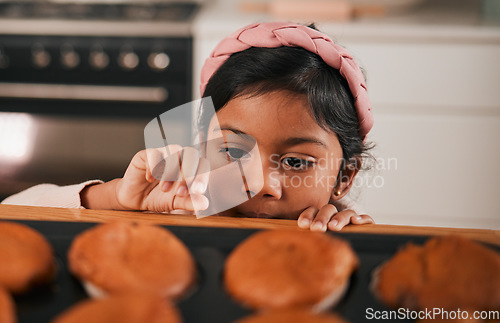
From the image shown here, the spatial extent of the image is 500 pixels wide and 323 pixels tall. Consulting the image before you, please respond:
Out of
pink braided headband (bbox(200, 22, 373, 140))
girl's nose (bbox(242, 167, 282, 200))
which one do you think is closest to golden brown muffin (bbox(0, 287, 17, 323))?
girl's nose (bbox(242, 167, 282, 200))

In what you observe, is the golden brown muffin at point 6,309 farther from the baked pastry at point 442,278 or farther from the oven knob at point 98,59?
the oven knob at point 98,59

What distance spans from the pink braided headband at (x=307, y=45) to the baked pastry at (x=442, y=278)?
2.17 ft

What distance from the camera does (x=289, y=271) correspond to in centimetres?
33

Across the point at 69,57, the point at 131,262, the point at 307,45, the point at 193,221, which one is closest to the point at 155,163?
the point at 193,221

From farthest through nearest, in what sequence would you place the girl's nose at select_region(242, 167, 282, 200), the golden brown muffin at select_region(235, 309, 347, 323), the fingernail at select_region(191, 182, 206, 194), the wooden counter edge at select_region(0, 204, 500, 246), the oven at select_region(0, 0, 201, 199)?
the oven at select_region(0, 0, 201, 199)
the girl's nose at select_region(242, 167, 282, 200)
the fingernail at select_region(191, 182, 206, 194)
the wooden counter edge at select_region(0, 204, 500, 246)
the golden brown muffin at select_region(235, 309, 347, 323)

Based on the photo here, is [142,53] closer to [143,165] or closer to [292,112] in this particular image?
[292,112]

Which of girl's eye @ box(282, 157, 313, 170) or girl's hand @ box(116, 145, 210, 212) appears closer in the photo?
girl's hand @ box(116, 145, 210, 212)

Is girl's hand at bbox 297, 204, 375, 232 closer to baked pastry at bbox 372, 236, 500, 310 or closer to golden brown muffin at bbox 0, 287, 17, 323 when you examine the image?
baked pastry at bbox 372, 236, 500, 310

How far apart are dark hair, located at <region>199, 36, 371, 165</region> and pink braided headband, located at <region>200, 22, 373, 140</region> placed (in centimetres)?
2

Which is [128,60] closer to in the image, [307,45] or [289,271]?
[307,45]

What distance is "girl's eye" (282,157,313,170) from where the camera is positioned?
92cm

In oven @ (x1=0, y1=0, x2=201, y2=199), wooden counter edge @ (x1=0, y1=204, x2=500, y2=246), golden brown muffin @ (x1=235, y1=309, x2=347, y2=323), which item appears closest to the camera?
golden brown muffin @ (x1=235, y1=309, x2=347, y2=323)

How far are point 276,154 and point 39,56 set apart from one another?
1274mm

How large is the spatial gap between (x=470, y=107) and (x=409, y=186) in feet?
1.24
